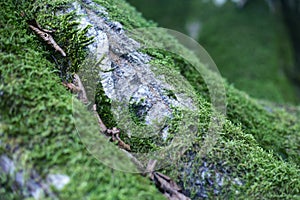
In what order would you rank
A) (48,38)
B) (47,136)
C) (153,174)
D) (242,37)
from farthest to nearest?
(242,37) → (48,38) → (153,174) → (47,136)

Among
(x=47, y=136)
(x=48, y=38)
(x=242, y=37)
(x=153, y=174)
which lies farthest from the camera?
(x=242, y=37)

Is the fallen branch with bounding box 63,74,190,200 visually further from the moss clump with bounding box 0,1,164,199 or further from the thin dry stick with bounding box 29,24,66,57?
the thin dry stick with bounding box 29,24,66,57

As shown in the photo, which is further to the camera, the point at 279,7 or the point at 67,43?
the point at 279,7

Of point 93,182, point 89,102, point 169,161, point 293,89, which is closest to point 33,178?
point 93,182

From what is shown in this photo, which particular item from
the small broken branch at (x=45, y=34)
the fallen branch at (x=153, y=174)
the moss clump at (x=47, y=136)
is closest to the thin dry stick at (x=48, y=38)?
the small broken branch at (x=45, y=34)

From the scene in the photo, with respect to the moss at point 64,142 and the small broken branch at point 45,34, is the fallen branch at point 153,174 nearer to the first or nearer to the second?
the moss at point 64,142

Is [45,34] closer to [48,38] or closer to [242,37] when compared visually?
[48,38]

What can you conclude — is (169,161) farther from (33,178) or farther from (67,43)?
(67,43)

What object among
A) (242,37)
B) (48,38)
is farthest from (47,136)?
(242,37)
